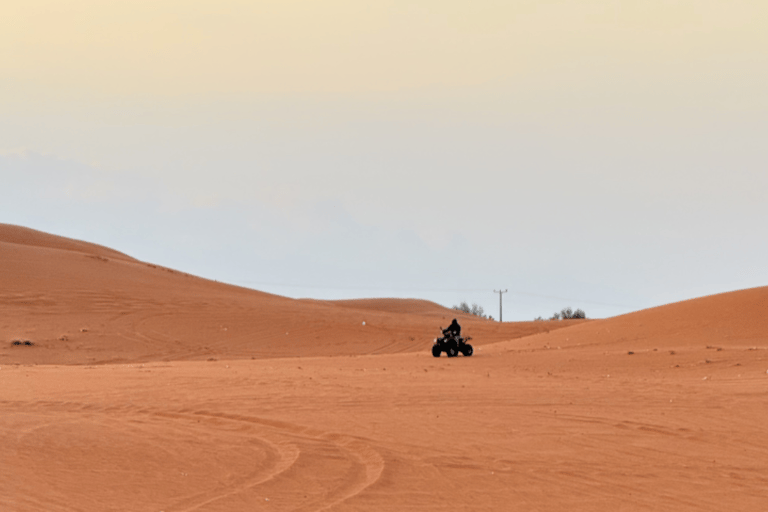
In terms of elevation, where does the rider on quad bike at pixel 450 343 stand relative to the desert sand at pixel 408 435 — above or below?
above

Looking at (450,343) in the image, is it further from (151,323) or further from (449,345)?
(151,323)

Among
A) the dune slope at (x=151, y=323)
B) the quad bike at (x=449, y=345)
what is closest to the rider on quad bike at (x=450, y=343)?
the quad bike at (x=449, y=345)

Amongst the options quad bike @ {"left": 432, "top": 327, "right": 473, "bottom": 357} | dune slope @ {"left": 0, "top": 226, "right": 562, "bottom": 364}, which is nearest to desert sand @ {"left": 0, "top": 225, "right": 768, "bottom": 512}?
quad bike @ {"left": 432, "top": 327, "right": 473, "bottom": 357}

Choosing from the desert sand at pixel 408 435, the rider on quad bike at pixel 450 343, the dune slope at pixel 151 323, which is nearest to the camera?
the desert sand at pixel 408 435

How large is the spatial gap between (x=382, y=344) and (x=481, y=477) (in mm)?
20948

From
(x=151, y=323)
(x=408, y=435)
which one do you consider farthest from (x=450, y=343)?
(x=408, y=435)

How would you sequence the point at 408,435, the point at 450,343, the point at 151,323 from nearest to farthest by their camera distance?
1. the point at 408,435
2. the point at 450,343
3. the point at 151,323

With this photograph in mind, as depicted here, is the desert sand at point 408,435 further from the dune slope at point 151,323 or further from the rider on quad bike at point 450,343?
the dune slope at point 151,323

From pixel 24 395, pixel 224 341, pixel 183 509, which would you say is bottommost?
pixel 183 509

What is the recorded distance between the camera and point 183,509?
18.2 feet

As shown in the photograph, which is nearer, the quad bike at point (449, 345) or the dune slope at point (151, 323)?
the quad bike at point (449, 345)

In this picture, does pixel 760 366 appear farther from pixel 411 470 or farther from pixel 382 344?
pixel 382 344

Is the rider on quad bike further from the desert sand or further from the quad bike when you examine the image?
the desert sand

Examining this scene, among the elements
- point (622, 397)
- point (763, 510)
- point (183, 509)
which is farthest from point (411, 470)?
point (622, 397)
